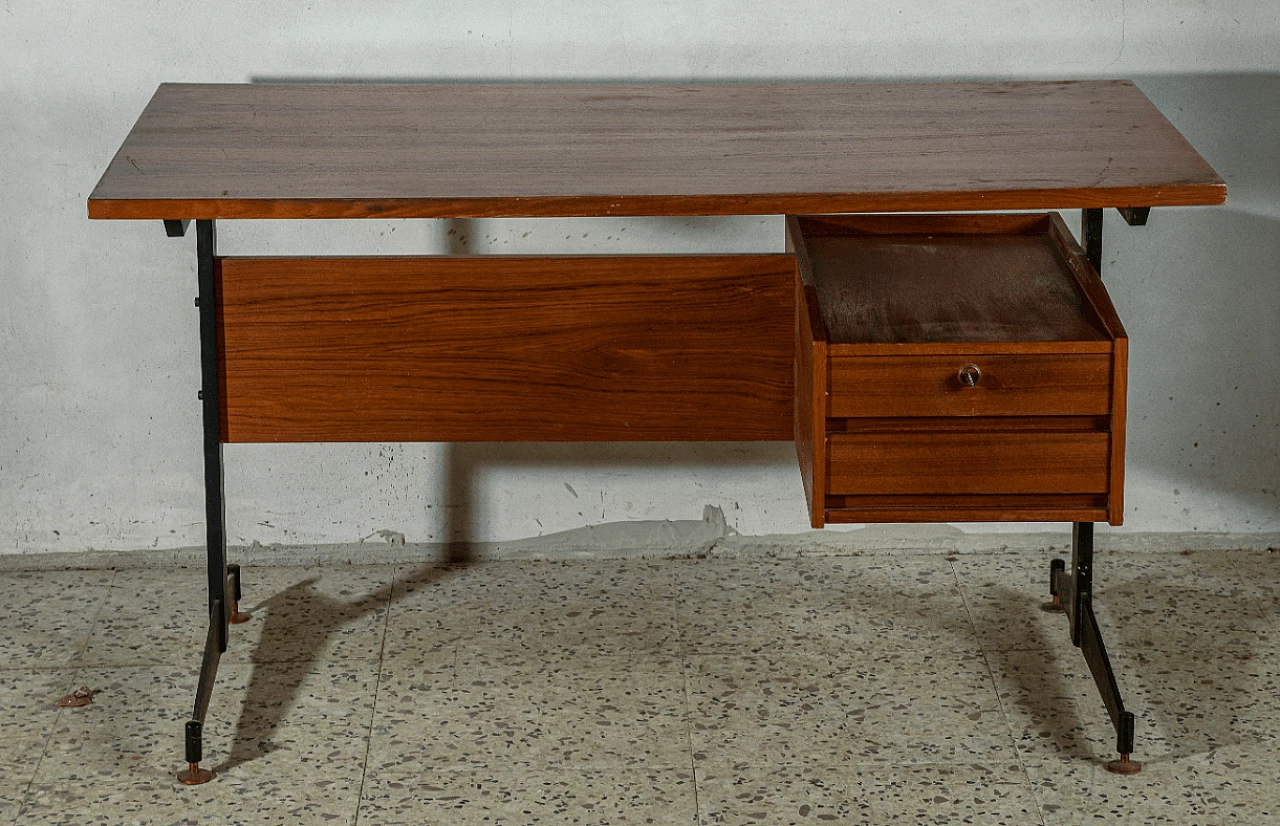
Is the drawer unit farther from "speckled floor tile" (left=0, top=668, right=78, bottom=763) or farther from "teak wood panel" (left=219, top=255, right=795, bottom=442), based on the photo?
"speckled floor tile" (left=0, top=668, right=78, bottom=763)

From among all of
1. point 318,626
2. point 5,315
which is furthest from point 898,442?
point 5,315

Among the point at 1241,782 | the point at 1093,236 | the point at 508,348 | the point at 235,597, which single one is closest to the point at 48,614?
the point at 235,597

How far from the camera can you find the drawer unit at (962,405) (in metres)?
2.08

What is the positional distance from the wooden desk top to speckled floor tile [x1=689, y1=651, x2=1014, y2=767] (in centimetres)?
90

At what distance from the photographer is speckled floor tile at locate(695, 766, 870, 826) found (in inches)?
89.0

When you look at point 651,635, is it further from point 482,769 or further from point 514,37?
point 514,37

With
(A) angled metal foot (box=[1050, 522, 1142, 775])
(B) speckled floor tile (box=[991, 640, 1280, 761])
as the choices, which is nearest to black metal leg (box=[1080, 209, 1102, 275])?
(A) angled metal foot (box=[1050, 522, 1142, 775])

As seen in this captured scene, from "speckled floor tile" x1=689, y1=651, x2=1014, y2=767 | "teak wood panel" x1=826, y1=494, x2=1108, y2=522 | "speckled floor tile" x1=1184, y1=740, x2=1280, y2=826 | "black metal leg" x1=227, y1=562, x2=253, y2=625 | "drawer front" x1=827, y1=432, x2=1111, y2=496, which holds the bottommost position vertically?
"speckled floor tile" x1=1184, y1=740, x2=1280, y2=826

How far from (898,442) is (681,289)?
→ 1.69 feet

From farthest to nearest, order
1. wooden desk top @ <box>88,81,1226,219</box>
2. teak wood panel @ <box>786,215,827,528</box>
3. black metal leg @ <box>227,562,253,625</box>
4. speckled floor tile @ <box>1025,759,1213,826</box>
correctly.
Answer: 1. black metal leg @ <box>227,562,253,625</box>
2. speckled floor tile @ <box>1025,759,1213,826</box>
3. teak wood panel @ <box>786,215,827,528</box>
4. wooden desk top @ <box>88,81,1226,219</box>

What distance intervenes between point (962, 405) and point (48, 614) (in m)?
1.77

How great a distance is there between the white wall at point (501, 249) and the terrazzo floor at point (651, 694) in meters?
0.13

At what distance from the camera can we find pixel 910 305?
224cm

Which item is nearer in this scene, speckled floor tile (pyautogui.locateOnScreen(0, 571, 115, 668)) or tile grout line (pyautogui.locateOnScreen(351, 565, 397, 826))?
tile grout line (pyautogui.locateOnScreen(351, 565, 397, 826))
